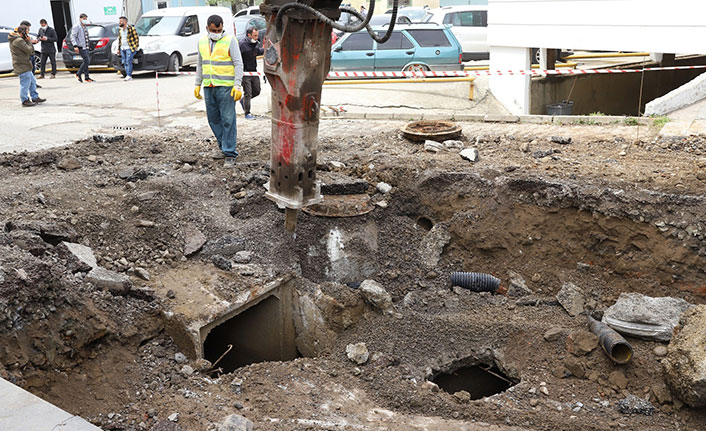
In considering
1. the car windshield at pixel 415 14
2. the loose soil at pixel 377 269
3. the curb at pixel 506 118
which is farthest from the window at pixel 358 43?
the car windshield at pixel 415 14

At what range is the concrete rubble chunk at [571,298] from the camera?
6648 mm

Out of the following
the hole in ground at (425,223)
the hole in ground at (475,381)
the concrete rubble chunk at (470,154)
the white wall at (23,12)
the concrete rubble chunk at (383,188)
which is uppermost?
the white wall at (23,12)

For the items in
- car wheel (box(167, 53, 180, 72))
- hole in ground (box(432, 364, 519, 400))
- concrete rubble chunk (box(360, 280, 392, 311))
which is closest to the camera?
hole in ground (box(432, 364, 519, 400))

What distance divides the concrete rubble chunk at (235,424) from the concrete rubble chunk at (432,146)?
525 centimetres

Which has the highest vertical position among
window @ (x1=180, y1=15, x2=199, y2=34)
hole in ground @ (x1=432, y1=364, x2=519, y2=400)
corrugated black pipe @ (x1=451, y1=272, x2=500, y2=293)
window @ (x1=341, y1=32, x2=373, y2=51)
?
window @ (x1=180, y1=15, x2=199, y2=34)

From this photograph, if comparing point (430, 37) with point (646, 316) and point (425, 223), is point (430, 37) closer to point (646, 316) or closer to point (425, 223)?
point (425, 223)

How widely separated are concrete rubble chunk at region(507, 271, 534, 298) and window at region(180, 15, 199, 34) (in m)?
14.7

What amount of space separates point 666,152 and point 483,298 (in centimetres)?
361

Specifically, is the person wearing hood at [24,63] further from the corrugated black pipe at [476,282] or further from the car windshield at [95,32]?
the corrugated black pipe at [476,282]

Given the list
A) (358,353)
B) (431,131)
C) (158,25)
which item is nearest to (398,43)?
(431,131)

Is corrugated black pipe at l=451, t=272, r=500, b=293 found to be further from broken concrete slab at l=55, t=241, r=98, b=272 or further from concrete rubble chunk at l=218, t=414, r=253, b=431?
broken concrete slab at l=55, t=241, r=98, b=272

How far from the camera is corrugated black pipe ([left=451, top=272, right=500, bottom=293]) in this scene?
7.17 m

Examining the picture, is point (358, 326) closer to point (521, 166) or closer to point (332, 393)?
point (332, 393)

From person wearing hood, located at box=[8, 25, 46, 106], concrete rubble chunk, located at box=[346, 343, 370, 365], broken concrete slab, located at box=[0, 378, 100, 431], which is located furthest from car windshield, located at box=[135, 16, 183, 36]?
broken concrete slab, located at box=[0, 378, 100, 431]
